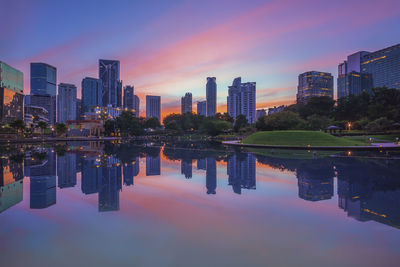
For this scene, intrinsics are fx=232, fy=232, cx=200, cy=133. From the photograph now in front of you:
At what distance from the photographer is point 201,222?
624 cm

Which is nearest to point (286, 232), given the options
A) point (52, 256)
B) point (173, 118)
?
point (52, 256)

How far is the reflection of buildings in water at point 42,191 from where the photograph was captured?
26.0 ft

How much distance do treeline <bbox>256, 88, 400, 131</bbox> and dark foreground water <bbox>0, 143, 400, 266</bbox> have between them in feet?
122

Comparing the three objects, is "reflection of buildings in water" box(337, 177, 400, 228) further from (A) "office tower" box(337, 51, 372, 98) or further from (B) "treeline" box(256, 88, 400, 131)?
(A) "office tower" box(337, 51, 372, 98)

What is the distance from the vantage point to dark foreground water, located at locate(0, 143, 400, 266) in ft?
14.9

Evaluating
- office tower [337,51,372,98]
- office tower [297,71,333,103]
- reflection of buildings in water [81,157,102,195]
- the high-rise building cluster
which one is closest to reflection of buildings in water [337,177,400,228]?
reflection of buildings in water [81,157,102,195]

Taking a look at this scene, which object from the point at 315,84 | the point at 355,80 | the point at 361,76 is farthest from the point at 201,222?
the point at 361,76

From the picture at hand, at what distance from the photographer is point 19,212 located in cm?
708

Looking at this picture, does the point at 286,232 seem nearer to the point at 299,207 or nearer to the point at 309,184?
the point at 299,207

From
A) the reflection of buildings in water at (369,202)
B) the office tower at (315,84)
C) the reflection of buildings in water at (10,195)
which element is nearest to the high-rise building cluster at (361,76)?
the office tower at (315,84)

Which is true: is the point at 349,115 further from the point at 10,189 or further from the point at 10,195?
the point at 10,195

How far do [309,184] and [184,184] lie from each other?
5.70 meters

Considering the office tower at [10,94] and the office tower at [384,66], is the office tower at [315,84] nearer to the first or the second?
the office tower at [384,66]

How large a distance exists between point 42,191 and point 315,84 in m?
178
